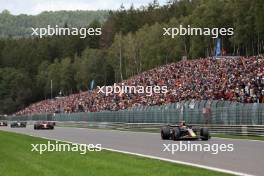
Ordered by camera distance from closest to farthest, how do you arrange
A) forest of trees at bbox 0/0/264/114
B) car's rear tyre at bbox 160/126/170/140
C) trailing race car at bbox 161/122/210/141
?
trailing race car at bbox 161/122/210/141 → car's rear tyre at bbox 160/126/170/140 → forest of trees at bbox 0/0/264/114

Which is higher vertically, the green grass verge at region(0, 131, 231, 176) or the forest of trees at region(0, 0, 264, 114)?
the forest of trees at region(0, 0, 264, 114)

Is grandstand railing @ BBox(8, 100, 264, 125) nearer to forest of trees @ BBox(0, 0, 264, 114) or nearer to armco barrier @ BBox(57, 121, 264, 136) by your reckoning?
armco barrier @ BBox(57, 121, 264, 136)

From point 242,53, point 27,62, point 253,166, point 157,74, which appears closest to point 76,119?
point 157,74

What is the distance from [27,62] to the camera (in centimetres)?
15712

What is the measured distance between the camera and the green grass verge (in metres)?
12.1

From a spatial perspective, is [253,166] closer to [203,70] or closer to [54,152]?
[54,152]

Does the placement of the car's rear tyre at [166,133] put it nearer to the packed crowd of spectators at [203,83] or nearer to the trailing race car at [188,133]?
the trailing race car at [188,133]

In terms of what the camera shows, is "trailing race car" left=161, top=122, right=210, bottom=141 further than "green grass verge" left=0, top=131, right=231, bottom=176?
Yes

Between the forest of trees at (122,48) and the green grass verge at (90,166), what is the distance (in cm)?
4690

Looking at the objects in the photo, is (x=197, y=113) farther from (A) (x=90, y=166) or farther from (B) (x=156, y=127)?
(A) (x=90, y=166)

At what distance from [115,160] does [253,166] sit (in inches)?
147

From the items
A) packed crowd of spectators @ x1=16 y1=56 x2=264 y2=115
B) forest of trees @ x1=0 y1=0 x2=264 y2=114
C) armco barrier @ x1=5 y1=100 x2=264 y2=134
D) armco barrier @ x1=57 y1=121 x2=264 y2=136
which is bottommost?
armco barrier @ x1=57 y1=121 x2=264 y2=136

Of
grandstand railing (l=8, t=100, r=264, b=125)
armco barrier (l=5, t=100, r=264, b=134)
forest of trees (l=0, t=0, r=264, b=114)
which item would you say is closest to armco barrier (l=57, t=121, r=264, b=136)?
armco barrier (l=5, t=100, r=264, b=134)

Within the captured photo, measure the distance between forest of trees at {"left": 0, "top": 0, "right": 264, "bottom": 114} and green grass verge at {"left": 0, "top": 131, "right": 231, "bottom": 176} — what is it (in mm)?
46901
